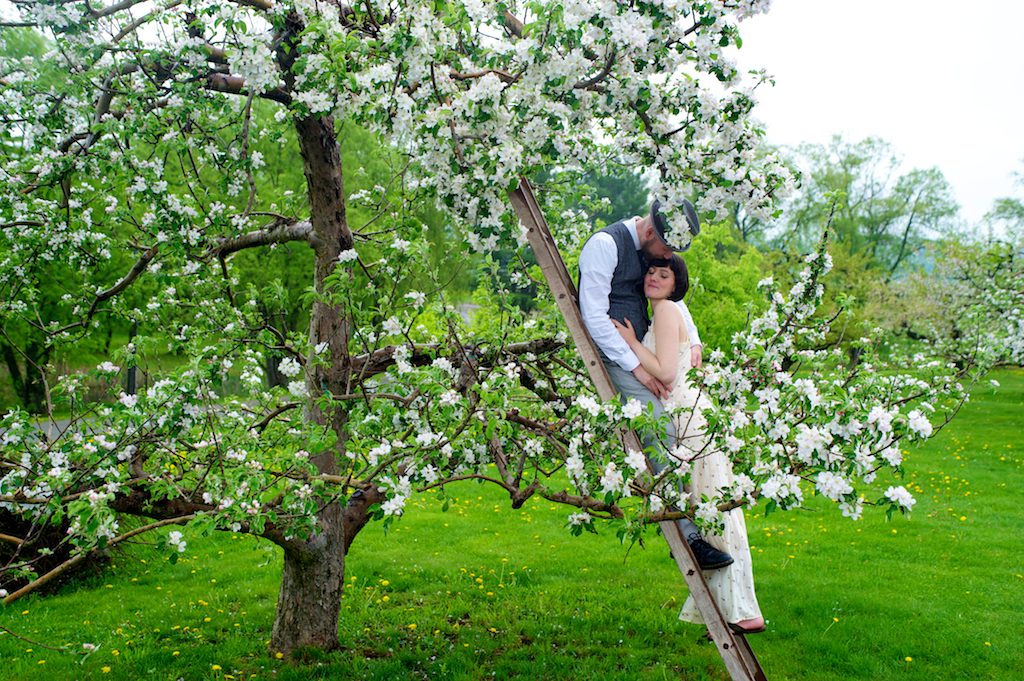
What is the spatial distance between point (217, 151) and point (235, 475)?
108 inches

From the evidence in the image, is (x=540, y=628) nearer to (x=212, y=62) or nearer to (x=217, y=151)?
(x=217, y=151)

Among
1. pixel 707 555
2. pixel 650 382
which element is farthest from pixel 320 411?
pixel 707 555

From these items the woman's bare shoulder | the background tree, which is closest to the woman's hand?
the woman's bare shoulder

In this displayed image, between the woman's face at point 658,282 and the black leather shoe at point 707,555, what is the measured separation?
1.59 metres

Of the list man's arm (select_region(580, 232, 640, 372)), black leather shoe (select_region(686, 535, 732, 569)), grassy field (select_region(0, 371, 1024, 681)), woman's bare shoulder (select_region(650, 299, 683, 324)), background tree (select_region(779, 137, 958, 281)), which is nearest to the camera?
man's arm (select_region(580, 232, 640, 372))

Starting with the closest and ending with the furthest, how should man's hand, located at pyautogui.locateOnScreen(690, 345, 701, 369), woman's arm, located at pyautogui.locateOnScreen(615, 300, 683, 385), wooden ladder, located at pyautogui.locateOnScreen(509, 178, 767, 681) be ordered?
wooden ladder, located at pyautogui.locateOnScreen(509, 178, 767, 681), woman's arm, located at pyautogui.locateOnScreen(615, 300, 683, 385), man's hand, located at pyautogui.locateOnScreen(690, 345, 701, 369)

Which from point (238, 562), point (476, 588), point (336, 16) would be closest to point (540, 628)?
point (476, 588)

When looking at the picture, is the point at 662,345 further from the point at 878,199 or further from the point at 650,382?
the point at 878,199

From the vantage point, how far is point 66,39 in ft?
17.3

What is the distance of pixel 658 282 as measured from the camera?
5.38 meters

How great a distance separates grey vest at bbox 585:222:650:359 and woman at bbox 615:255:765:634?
72mm

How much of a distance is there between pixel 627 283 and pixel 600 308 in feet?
2.05

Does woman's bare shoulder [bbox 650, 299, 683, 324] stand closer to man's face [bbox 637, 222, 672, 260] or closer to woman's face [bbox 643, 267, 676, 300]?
woman's face [bbox 643, 267, 676, 300]

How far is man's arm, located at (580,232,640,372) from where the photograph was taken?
4863mm
